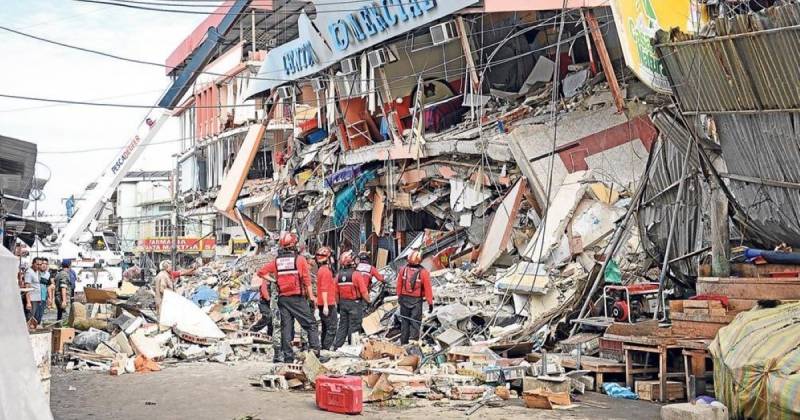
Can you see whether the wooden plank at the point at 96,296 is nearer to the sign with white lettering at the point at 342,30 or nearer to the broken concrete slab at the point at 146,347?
the broken concrete slab at the point at 146,347

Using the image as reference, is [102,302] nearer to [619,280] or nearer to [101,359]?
[101,359]

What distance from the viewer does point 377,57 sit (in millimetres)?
24406

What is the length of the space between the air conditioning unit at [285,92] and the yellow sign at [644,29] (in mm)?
14575

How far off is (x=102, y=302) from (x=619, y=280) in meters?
13.9

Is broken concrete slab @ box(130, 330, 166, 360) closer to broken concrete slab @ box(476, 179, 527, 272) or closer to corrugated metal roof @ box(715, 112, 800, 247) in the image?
broken concrete slab @ box(476, 179, 527, 272)

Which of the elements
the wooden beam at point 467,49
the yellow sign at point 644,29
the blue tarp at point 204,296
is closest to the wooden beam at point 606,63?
the yellow sign at point 644,29

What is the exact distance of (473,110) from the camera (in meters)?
23.4

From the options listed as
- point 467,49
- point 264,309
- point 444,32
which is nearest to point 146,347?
point 264,309

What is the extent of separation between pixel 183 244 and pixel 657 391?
136ft

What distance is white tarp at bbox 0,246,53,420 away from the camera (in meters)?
5.43

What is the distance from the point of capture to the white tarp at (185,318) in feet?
54.6

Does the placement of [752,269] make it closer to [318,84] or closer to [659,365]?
[659,365]

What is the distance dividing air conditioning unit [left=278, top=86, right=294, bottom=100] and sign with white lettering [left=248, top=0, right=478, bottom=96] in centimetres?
28

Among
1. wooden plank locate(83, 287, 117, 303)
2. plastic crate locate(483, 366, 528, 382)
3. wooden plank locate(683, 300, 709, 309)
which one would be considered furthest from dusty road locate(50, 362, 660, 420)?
wooden plank locate(83, 287, 117, 303)
